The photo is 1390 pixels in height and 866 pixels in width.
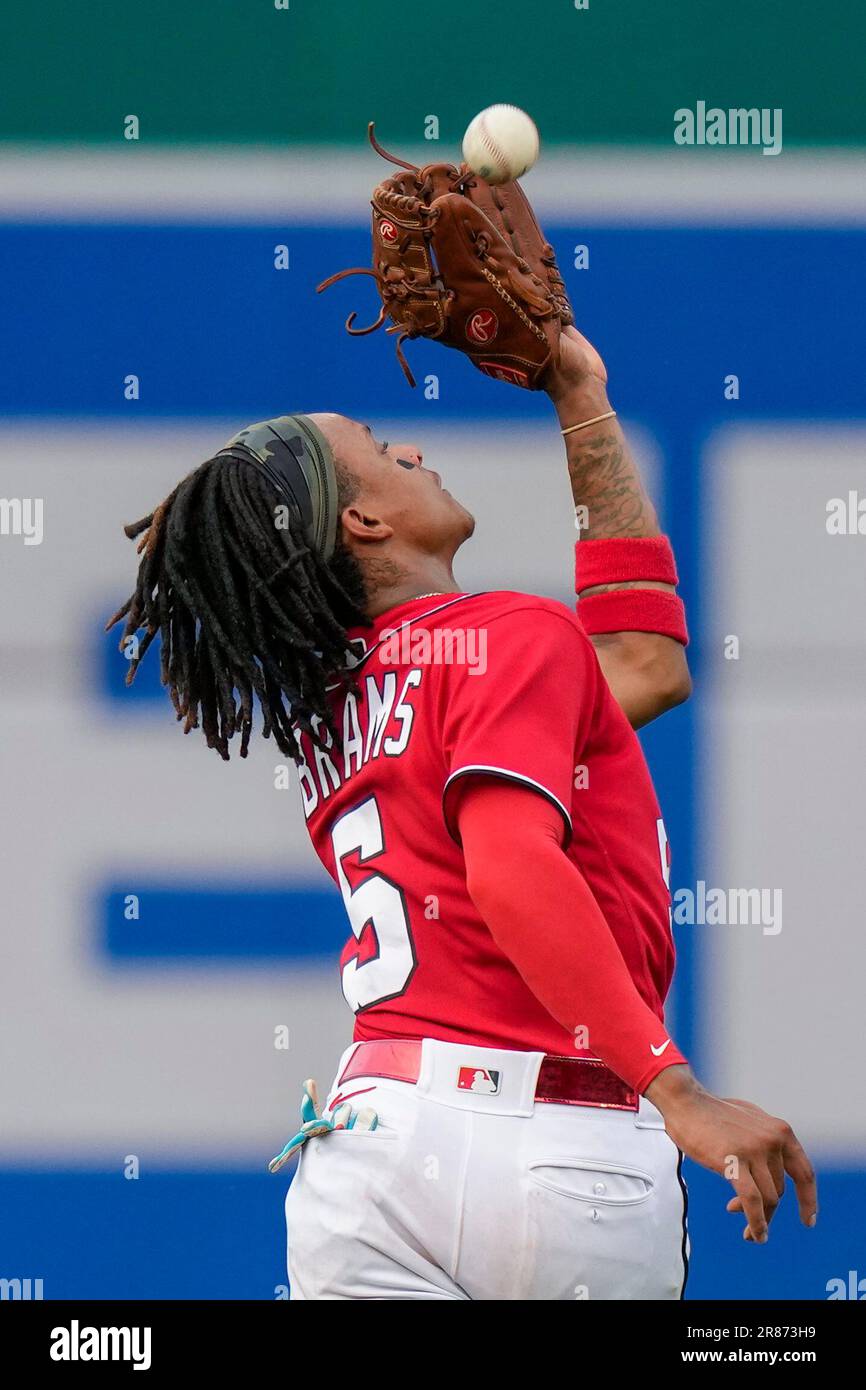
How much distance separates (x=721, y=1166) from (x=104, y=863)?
1.93m

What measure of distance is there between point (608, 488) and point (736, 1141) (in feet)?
3.34

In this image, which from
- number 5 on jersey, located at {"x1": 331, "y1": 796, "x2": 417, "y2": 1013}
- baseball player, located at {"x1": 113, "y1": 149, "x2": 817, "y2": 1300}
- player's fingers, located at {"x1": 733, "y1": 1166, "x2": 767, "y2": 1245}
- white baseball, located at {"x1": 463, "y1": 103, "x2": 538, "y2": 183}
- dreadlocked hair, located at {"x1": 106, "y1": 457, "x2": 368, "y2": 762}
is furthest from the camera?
white baseball, located at {"x1": 463, "y1": 103, "x2": 538, "y2": 183}

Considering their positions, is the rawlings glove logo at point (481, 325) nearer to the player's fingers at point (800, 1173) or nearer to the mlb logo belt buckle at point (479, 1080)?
the mlb logo belt buckle at point (479, 1080)

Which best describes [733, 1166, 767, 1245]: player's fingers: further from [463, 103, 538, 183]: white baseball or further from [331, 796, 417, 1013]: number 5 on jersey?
[463, 103, 538, 183]: white baseball

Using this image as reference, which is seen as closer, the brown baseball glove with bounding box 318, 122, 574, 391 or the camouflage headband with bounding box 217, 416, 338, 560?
the camouflage headband with bounding box 217, 416, 338, 560

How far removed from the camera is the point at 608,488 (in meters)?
2.27

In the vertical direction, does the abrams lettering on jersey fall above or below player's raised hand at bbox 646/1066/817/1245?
above

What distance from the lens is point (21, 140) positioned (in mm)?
3250

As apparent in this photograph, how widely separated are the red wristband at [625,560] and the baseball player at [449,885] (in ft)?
0.79

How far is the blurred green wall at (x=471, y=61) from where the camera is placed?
10.3 feet

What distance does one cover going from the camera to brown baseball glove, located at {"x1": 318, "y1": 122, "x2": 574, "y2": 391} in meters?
2.14

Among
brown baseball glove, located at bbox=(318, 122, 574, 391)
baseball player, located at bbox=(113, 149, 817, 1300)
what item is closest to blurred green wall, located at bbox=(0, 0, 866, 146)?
brown baseball glove, located at bbox=(318, 122, 574, 391)

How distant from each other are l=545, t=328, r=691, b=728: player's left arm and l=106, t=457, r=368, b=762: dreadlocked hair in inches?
15.1

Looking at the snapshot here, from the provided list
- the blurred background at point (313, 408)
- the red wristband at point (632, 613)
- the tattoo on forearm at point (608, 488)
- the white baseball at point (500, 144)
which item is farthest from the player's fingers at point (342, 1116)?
the blurred background at point (313, 408)
